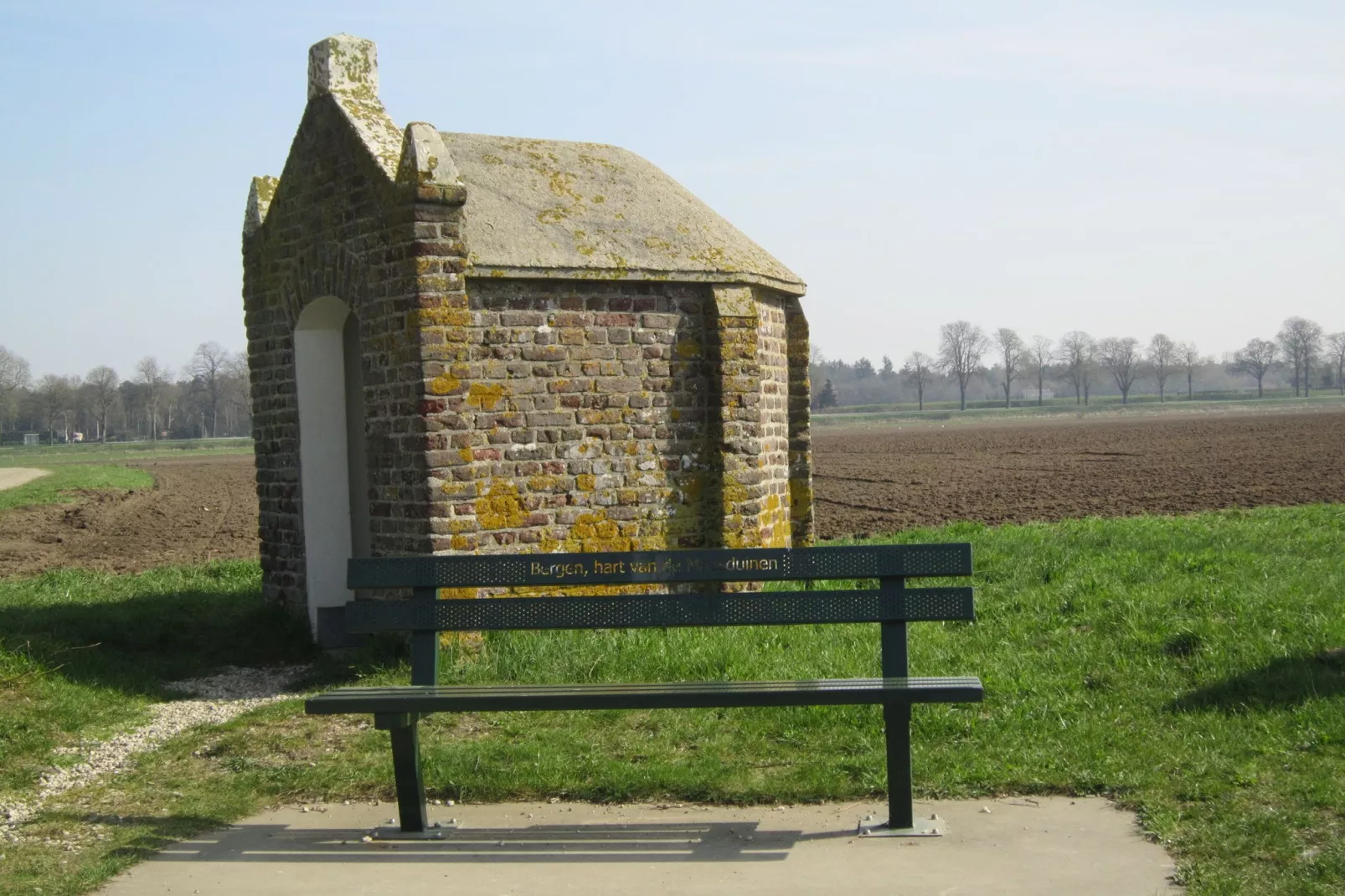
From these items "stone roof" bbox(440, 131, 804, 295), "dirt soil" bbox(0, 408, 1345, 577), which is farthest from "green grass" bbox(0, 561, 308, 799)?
"dirt soil" bbox(0, 408, 1345, 577)

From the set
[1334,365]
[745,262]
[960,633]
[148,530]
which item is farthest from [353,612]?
[1334,365]

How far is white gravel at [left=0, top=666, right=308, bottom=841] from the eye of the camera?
5871 mm

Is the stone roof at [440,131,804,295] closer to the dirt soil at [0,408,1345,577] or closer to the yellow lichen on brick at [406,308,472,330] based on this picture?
the yellow lichen on brick at [406,308,472,330]

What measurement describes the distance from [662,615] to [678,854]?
978 millimetres

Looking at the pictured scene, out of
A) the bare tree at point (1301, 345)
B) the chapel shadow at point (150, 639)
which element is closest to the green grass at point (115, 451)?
the chapel shadow at point (150, 639)

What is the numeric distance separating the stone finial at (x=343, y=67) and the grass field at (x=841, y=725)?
3.95m

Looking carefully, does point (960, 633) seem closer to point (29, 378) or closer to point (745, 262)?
point (745, 262)

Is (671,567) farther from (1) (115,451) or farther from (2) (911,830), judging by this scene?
(1) (115,451)

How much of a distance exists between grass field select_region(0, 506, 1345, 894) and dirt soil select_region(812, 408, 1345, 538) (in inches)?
353

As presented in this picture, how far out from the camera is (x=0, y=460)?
2704 inches

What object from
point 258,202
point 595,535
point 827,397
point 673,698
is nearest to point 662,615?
point 673,698

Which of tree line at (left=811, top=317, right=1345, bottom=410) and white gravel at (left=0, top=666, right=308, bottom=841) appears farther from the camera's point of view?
tree line at (left=811, top=317, right=1345, bottom=410)

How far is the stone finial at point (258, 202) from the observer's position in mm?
10055

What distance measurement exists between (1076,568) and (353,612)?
657cm
